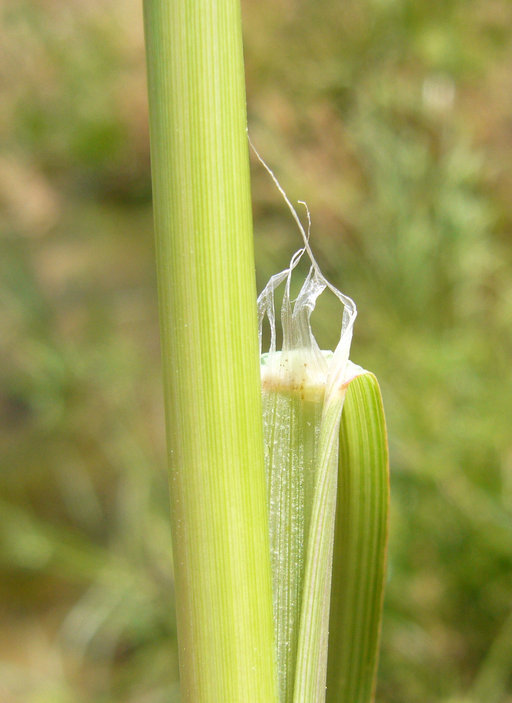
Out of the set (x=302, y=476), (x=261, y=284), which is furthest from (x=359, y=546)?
(x=261, y=284)

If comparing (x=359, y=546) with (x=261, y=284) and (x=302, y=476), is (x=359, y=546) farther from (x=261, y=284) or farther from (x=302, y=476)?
(x=261, y=284)

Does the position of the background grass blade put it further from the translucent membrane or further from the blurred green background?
the blurred green background

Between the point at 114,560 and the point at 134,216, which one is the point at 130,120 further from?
the point at 114,560

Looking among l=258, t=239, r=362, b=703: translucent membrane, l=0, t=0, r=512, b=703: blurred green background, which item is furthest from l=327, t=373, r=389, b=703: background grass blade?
l=0, t=0, r=512, b=703: blurred green background

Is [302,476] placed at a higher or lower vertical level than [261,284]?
higher

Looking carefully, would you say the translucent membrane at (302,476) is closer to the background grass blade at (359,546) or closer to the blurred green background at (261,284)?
the background grass blade at (359,546)

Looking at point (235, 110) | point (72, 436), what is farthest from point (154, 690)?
point (235, 110)

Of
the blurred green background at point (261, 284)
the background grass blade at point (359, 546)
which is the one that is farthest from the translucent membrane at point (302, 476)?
the blurred green background at point (261, 284)
